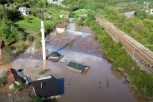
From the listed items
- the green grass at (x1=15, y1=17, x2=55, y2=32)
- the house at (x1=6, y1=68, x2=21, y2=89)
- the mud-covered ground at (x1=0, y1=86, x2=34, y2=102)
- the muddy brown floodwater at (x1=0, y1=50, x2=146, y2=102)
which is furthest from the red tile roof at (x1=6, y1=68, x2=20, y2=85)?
the green grass at (x1=15, y1=17, x2=55, y2=32)

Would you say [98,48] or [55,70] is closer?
[55,70]

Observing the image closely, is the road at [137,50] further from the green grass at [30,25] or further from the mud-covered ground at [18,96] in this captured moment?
the green grass at [30,25]

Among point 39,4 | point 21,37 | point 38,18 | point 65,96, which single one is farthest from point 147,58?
point 39,4

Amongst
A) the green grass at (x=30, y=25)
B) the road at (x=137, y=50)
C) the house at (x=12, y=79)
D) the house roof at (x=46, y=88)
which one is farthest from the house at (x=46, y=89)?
the green grass at (x=30, y=25)

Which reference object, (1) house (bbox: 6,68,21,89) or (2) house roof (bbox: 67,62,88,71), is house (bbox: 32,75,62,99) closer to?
(1) house (bbox: 6,68,21,89)

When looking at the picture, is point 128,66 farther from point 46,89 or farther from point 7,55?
point 7,55

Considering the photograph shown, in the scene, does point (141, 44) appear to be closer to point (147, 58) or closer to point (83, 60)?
point (147, 58)
